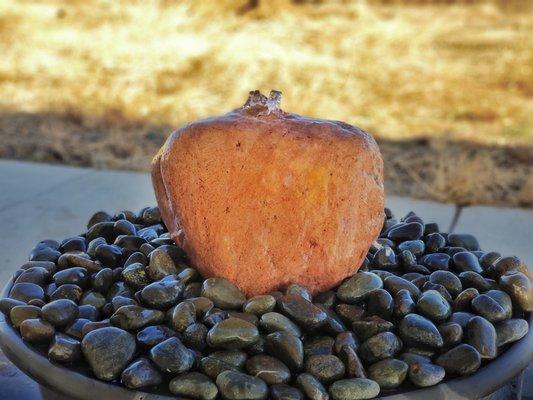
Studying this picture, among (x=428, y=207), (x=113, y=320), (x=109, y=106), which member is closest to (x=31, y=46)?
(x=109, y=106)

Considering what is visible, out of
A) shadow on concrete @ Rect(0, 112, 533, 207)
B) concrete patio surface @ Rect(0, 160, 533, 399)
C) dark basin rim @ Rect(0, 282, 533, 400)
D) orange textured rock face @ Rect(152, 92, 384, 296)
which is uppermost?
orange textured rock face @ Rect(152, 92, 384, 296)

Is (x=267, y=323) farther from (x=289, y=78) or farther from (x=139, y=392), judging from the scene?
(x=289, y=78)

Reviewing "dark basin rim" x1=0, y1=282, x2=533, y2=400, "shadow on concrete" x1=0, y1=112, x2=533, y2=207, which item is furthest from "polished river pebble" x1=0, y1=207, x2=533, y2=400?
"shadow on concrete" x1=0, y1=112, x2=533, y2=207

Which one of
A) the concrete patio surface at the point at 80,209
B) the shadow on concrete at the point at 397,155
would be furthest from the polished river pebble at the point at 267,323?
the shadow on concrete at the point at 397,155

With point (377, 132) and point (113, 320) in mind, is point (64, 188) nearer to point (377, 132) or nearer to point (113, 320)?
point (377, 132)

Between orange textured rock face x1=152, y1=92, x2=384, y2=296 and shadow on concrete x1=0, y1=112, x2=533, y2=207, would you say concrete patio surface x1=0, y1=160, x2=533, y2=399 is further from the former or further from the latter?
orange textured rock face x1=152, y1=92, x2=384, y2=296

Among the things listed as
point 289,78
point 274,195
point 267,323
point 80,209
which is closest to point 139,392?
point 267,323

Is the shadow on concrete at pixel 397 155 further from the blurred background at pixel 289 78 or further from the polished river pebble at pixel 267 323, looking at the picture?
the polished river pebble at pixel 267 323
